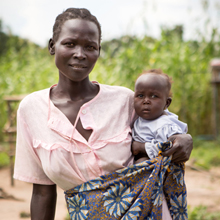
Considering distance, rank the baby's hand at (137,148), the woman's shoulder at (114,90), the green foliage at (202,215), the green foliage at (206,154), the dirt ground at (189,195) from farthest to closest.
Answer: the green foliage at (206,154)
the dirt ground at (189,195)
the green foliage at (202,215)
the woman's shoulder at (114,90)
the baby's hand at (137,148)

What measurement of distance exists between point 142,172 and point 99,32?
706mm

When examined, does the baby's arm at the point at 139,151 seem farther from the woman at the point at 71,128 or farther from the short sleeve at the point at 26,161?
the short sleeve at the point at 26,161

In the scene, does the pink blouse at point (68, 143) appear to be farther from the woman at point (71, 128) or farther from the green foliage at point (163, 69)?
the green foliage at point (163, 69)

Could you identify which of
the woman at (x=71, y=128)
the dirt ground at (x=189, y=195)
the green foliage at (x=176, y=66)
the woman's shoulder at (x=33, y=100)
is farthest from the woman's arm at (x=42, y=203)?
the green foliage at (x=176, y=66)

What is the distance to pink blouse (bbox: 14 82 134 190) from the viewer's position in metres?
1.37

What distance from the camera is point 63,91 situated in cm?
152

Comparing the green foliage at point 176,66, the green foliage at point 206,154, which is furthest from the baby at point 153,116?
the green foliage at point 206,154

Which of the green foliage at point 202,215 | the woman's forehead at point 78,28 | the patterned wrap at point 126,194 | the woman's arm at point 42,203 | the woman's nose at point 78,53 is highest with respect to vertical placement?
the woman's forehead at point 78,28

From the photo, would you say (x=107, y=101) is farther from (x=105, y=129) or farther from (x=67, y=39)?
(x=67, y=39)

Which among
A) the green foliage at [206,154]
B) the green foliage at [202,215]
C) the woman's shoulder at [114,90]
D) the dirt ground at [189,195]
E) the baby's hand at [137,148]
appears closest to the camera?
the baby's hand at [137,148]

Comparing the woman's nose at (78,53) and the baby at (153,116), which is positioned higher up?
the woman's nose at (78,53)

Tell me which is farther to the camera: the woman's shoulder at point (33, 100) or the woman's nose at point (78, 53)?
the woman's shoulder at point (33, 100)

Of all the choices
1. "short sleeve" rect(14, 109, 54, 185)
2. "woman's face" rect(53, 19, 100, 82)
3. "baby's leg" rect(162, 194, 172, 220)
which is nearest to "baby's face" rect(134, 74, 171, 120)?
"woman's face" rect(53, 19, 100, 82)

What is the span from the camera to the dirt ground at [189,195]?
3.60m
